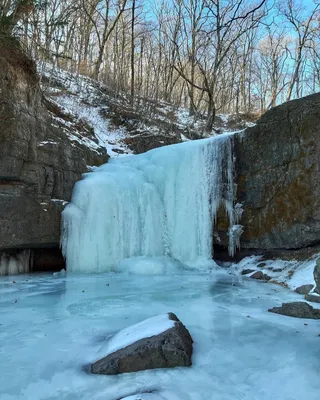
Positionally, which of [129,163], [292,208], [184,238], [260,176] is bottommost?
[184,238]

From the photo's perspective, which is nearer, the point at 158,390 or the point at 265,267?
the point at 158,390

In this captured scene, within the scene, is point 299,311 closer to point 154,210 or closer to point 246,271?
point 246,271

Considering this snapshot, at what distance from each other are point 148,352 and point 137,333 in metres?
0.34

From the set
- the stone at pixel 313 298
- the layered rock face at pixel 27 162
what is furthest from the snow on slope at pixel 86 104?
the stone at pixel 313 298

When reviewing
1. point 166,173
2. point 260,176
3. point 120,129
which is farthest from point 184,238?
point 120,129

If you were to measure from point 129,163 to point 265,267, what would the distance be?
4.93m

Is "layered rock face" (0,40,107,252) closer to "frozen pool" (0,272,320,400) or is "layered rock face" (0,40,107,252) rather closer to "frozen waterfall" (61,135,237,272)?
"frozen waterfall" (61,135,237,272)

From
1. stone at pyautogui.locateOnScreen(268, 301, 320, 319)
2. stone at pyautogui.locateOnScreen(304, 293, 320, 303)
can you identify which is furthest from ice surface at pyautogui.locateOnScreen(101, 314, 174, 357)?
stone at pyautogui.locateOnScreen(304, 293, 320, 303)

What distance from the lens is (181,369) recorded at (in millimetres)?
2365

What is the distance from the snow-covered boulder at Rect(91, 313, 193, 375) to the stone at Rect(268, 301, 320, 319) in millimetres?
1615

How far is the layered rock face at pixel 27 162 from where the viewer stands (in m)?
6.76

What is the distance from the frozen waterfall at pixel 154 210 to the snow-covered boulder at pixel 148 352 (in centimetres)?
525

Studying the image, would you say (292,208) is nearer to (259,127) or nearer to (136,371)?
(259,127)

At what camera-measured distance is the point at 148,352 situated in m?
2.38
